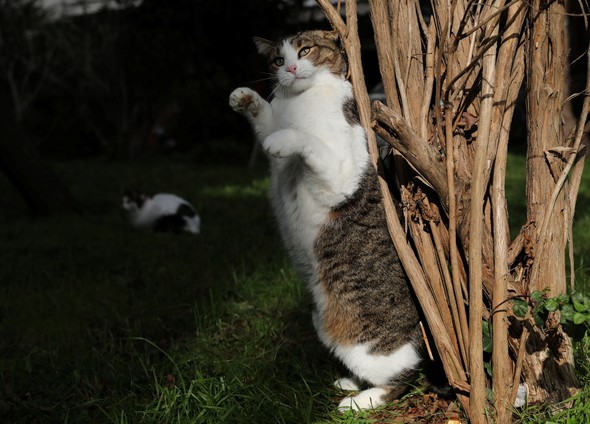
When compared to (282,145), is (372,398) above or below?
below

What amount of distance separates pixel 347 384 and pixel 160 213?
3.99 metres

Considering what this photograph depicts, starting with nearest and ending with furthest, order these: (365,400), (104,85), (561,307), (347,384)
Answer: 1. (561,307)
2. (365,400)
3. (347,384)
4. (104,85)

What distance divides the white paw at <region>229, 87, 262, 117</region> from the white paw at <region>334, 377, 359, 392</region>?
1206mm

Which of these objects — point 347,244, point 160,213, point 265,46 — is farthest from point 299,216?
point 160,213

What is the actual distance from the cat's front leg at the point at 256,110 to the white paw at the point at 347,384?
1101 mm

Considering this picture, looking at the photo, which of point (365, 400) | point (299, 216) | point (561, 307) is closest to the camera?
point (561, 307)

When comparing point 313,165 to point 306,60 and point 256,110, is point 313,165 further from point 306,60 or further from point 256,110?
point 306,60

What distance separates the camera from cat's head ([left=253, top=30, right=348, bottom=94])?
264cm

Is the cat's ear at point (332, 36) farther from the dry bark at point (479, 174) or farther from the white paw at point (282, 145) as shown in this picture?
the white paw at point (282, 145)

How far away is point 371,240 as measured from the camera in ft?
8.28

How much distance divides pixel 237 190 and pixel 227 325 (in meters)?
4.79

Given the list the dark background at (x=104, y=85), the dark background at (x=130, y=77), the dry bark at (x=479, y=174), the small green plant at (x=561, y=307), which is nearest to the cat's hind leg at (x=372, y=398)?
the dry bark at (x=479, y=174)

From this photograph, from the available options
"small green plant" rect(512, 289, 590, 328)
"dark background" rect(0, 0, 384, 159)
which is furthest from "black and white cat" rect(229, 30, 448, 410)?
"dark background" rect(0, 0, 384, 159)

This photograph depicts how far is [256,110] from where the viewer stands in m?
2.65
